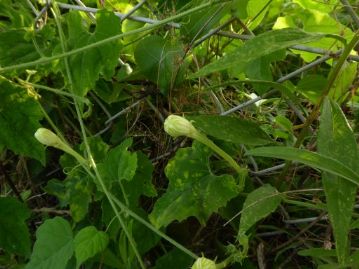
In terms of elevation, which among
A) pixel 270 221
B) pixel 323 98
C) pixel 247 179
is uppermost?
pixel 323 98

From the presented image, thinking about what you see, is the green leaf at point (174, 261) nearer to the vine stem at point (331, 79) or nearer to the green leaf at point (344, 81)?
the vine stem at point (331, 79)

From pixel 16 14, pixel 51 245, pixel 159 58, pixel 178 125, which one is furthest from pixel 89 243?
pixel 16 14

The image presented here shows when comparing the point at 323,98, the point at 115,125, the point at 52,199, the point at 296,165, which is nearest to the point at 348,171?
the point at 323,98

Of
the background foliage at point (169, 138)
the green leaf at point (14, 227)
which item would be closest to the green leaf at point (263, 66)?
the background foliage at point (169, 138)

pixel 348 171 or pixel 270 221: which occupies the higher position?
pixel 348 171

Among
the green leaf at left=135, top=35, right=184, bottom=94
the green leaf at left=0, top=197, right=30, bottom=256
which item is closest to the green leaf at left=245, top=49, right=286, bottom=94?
the green leaf at left=135, top=35, right=184, bottom=94

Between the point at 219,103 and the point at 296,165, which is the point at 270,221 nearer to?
the point at 296,165
